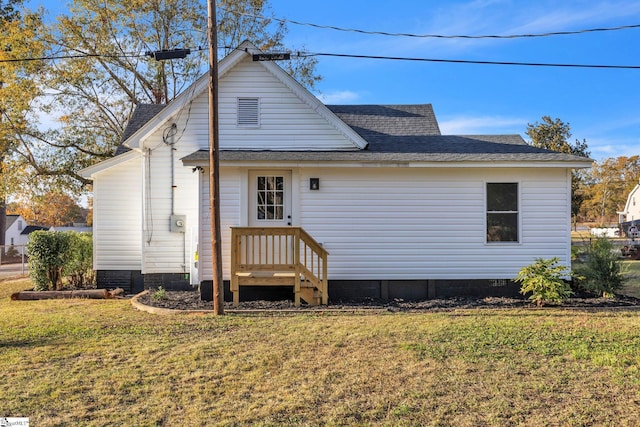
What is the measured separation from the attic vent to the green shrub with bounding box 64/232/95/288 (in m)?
5.58

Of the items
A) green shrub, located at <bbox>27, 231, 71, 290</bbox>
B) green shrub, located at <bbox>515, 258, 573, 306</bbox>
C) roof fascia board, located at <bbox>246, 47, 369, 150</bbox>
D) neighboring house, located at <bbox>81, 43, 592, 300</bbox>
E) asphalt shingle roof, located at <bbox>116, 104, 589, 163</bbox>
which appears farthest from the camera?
green shrub, located at <bbox>27, 231, 71, 290</bbox>

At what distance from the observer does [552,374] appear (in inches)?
188

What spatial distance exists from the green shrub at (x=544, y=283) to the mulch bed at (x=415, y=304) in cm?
22

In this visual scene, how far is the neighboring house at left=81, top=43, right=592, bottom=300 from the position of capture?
961 centimetres

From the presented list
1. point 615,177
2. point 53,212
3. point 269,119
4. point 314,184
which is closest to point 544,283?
point 314,184

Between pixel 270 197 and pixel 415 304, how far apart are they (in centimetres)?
376

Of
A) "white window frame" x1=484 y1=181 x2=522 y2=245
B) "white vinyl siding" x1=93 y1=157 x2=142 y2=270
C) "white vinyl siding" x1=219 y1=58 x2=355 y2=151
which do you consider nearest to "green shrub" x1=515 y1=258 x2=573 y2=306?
"white window frame" x1=484 y1=181 x2=522 y2=245

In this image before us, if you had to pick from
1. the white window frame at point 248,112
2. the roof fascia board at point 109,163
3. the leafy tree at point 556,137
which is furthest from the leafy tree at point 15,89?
the leafy tree at point 556,137

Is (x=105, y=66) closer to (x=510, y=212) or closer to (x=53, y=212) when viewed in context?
(x=510, y=212)

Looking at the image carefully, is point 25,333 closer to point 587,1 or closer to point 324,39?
point 324,39

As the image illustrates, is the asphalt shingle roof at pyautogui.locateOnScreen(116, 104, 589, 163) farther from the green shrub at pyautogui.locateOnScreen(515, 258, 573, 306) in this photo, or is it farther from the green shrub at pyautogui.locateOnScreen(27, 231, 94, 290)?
the green shrub at pyautogui.locateOnScreen(27, 231, 94, 290)

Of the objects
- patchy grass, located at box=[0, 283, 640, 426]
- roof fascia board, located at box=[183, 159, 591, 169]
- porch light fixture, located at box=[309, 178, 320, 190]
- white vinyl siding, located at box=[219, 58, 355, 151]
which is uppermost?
white vinyl siding, located at box=[219, 58, 355, 151]

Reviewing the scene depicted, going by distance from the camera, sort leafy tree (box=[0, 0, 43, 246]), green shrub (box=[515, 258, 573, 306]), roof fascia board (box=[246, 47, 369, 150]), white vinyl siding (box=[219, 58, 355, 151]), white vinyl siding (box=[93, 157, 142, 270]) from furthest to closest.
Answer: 1. leafy tree (box=[0, 0, 43, 246])
2. white vinyl siding (box=[93, 157, 142, 270])
3. white vinyl siding (box=[219, 58, 355, 151])
4. roof fascia board (box=[246, 47, 369, 150])
5. green shrub (box=[515, 258, 573, 306])

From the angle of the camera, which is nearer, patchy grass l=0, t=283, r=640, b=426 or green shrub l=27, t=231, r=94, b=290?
patchy grass l=0, t=283, r=640, b=426
